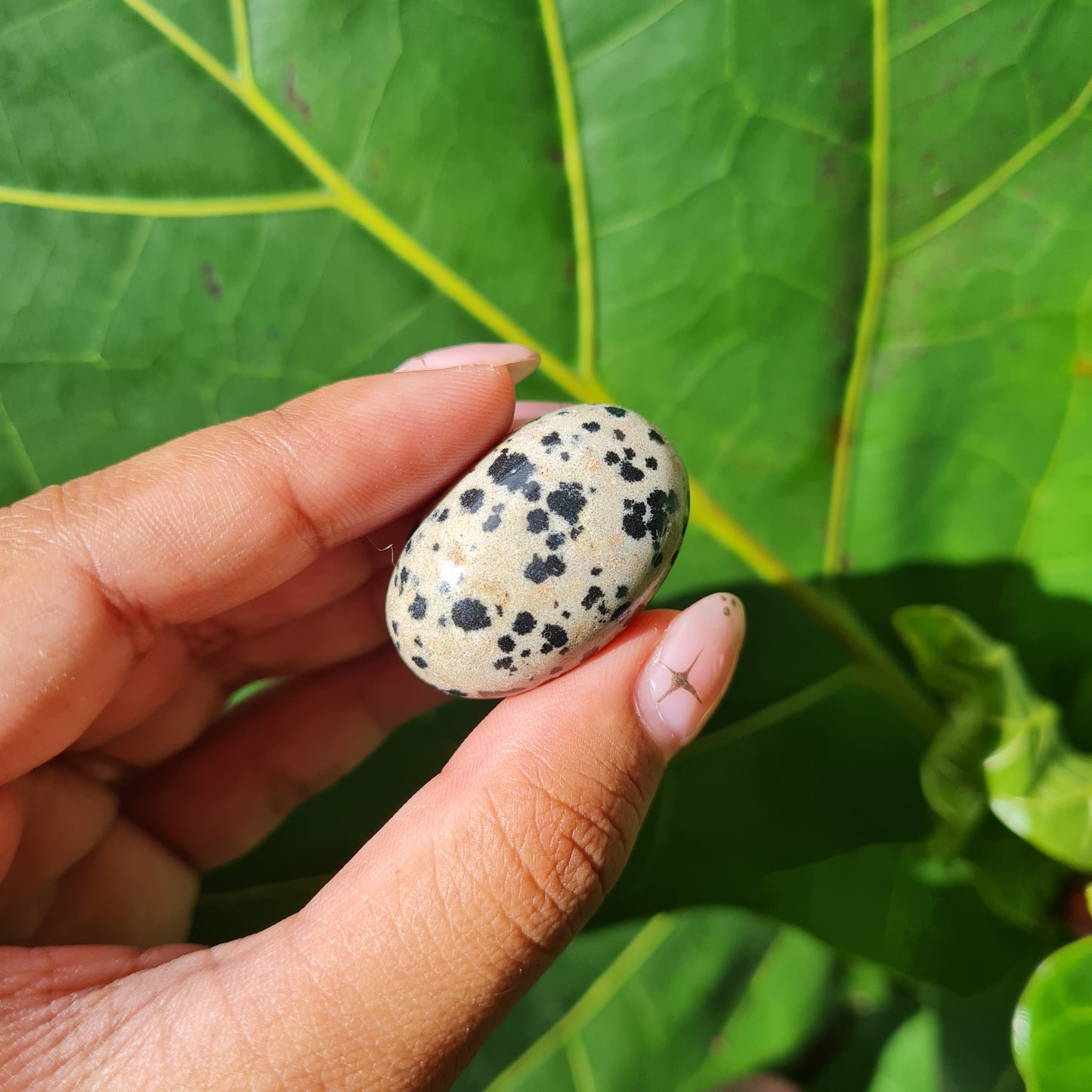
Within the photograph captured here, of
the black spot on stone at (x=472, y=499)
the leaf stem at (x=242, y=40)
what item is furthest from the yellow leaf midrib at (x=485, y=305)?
the black spot on stone at (x=472, y=499)

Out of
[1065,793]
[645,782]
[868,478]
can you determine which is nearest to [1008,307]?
[868,478]

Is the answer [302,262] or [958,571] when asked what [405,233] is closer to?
[302,262]

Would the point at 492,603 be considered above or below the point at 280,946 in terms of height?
above

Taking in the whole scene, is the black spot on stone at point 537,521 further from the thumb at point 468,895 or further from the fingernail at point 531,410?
the fingernail at point 531,410

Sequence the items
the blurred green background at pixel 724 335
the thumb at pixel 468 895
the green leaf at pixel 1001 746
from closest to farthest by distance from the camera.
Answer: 1. the thumb at pixel 468 895
2. the green leaf at pixel 1001 746
3. the blurred green background at pixel 724 335

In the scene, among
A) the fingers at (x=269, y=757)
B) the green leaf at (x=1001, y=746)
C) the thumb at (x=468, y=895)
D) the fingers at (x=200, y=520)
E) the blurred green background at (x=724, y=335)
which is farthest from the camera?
the fingers at (x=269, y=757)

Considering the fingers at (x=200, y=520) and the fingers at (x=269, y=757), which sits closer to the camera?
the fingers at (x=200, y=520)

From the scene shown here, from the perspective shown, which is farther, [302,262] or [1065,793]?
[302,262]
